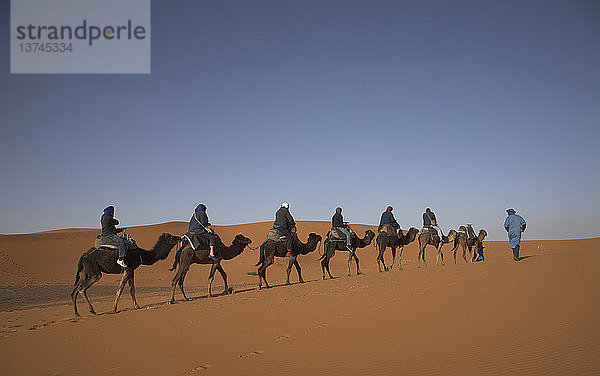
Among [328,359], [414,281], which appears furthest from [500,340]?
[414,281]

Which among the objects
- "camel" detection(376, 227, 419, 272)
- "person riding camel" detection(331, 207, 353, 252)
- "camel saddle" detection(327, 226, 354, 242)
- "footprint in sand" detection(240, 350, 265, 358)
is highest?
"person riding camel" detection(331, 207, 353, 252)

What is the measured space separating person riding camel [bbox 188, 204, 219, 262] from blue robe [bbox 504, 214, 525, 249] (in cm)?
1487

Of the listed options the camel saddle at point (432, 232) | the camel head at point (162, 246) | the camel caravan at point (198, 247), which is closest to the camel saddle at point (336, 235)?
the camel caravan at point (198, 247)

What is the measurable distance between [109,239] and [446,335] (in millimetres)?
8818

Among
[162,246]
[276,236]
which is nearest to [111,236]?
[162,246]

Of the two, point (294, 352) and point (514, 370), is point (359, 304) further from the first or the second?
point (514, 370)

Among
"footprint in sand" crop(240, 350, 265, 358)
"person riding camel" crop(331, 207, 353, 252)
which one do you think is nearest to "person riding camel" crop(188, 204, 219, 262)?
"person riding camel" crop(331, 207, 353, 252)

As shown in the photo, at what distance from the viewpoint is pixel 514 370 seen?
4.95 m

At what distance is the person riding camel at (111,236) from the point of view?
1101 centimetres

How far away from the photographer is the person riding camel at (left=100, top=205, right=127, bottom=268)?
1101 centimetres

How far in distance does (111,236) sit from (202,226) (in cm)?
304

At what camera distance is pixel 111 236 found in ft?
36.4

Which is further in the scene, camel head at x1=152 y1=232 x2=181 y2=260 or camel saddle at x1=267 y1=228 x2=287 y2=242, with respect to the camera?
camel saddle at x1=267 y1=228 x2=287 y2=242

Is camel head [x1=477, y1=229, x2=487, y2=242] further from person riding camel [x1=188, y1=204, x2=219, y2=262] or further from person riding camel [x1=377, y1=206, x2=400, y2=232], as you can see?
person riding camel [x1=188, y1=204, x2=219, y2=262]
